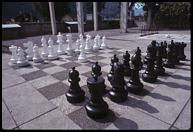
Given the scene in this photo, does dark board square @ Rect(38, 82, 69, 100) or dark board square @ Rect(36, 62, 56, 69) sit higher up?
dark board square @ Rect(36, 62, 56, 69)

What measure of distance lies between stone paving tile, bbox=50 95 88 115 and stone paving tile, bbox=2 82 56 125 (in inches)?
3.4

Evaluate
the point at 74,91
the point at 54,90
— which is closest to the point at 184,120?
the point at 74,91

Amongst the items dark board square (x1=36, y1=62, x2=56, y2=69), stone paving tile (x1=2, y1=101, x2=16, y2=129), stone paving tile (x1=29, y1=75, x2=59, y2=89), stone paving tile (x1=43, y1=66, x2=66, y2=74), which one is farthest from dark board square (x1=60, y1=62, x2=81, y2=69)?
stone paving tile (x1=2, y1=101, x2=16, y2=129)

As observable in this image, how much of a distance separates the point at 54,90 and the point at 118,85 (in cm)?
113

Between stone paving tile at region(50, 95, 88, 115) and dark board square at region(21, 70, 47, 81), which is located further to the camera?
dark board square at region(21, 70, 47, 81)

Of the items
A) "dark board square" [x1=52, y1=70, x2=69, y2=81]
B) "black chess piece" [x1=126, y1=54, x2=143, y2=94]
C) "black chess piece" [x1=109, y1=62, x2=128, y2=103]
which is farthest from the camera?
"dark board square" [x1=52, y1=70, x2=69, y2=81]

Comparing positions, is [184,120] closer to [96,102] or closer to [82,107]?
[96,102]

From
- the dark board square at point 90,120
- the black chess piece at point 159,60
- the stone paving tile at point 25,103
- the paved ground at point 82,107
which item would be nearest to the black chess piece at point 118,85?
the paved ground at point 82,107

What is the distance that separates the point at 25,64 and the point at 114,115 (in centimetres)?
308

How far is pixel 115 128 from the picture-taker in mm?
1748

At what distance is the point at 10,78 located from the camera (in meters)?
3.33

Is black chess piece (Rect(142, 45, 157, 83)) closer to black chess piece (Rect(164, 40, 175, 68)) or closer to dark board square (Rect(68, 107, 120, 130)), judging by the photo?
black chess piece (Rect(164, 40, 175, 68))

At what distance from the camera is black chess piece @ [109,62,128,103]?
216cm

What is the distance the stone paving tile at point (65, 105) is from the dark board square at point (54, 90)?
0.44 ft
